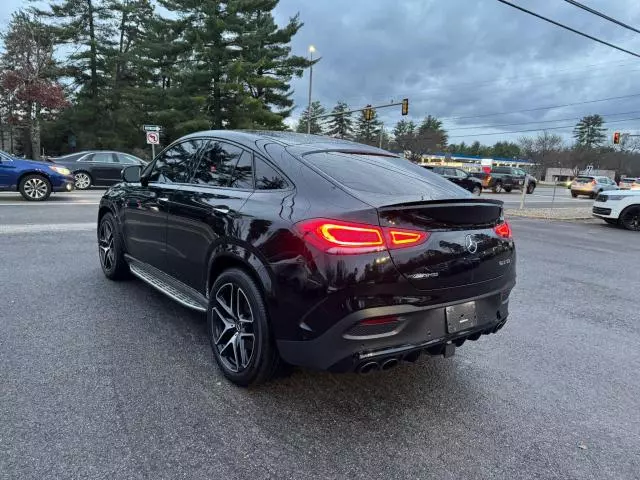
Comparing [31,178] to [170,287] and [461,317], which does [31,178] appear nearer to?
[170,287]

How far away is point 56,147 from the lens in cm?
4069

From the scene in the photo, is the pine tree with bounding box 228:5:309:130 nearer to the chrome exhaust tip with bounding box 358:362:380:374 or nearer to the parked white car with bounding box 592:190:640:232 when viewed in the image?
the parked white car with bounding box 592:190:640:232

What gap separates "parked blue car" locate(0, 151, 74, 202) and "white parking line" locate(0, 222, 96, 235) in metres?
4.54

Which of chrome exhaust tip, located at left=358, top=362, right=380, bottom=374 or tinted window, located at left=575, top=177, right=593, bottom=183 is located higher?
tinted window, located at left=575, top=177, right=593, bottom=183

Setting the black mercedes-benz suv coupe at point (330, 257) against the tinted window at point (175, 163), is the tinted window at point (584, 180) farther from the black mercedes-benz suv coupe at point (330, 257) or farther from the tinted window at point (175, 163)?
the tinted window at point (175, 163)

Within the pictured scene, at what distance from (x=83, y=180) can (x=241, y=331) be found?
16625 millimetres

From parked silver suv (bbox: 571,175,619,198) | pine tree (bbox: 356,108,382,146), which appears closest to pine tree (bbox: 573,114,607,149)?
pine tree (bbox: 356,108,382,146)

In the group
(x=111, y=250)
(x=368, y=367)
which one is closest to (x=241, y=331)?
(x=368, y=367)

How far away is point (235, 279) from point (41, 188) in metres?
12.1

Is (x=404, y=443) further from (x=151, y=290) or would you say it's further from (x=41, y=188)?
(x=41, y=188)

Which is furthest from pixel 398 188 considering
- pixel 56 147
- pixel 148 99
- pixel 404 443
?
pixel 56 147

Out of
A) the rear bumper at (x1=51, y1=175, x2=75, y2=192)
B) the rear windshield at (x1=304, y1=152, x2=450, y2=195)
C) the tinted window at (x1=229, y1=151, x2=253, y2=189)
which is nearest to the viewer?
the rear windshield at (x1=304, y1=152, x2=450, y2=195)

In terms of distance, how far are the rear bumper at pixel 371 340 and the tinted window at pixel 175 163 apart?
198 centimetres

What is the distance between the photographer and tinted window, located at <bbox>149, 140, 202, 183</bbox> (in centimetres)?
382
